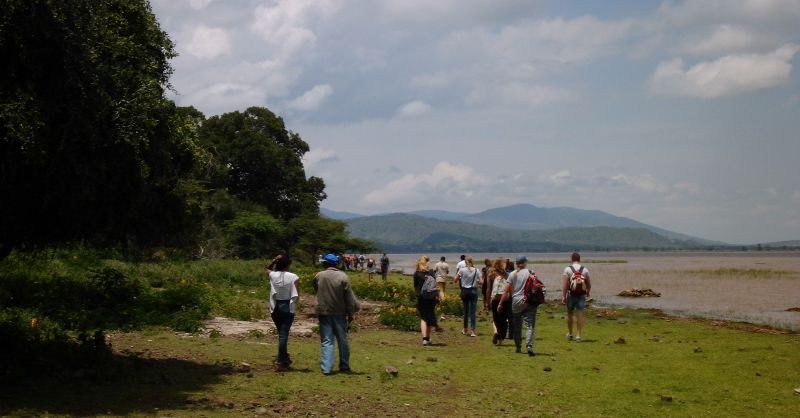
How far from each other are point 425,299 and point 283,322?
5.51 metres

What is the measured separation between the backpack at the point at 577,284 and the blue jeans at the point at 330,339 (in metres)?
7.74

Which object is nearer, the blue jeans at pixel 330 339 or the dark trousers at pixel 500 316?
the blue jeans at pixel 330 339

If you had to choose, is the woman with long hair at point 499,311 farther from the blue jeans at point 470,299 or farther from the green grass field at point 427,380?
the blue jeans at point 470,299

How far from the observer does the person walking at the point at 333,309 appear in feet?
40.3

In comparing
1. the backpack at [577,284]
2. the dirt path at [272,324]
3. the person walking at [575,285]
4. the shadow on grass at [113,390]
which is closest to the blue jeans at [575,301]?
the person walking at [575,285]

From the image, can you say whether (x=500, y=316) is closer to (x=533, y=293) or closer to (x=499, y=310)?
(x=499, y=310)

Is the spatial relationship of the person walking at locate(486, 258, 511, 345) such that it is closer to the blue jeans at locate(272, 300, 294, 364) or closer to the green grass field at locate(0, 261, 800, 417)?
the green grass field at locate(0, 261, 800, 417)

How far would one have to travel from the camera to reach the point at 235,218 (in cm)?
5609

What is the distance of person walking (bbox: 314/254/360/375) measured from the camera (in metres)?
12.3

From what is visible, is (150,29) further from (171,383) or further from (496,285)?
(496,285)

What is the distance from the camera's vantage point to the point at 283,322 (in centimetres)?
1225

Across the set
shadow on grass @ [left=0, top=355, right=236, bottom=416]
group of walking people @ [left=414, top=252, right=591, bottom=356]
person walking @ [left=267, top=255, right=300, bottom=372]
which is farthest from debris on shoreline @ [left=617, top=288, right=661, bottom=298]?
shadow on grass @ [left=0, top=355, right=236, bottom=416]

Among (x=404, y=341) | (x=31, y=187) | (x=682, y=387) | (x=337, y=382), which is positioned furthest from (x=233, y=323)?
(x=682, y=387)

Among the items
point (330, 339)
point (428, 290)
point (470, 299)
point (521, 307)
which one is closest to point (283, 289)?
point (330, 339)
